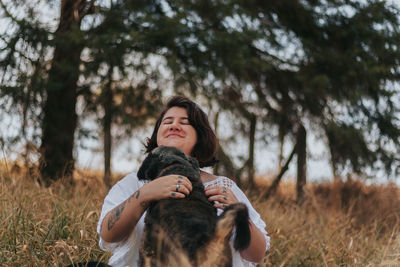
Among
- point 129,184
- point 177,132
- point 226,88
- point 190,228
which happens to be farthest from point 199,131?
point 226,88

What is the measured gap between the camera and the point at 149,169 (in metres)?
2.22

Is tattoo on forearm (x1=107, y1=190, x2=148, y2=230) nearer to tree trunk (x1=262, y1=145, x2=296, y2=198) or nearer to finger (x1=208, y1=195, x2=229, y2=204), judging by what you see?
finger (x1=208, y1=195, x2=229, y2=204)

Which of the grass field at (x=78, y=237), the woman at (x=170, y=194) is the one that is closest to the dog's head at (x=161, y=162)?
the woman at (x=170, y=194)

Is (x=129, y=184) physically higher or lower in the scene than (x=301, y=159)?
higher

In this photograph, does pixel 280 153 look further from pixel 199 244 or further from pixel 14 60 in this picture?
pixel 199 244

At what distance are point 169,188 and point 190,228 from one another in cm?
23

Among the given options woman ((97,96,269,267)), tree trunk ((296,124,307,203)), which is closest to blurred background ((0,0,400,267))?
tree trunk ((296,124,307,203))

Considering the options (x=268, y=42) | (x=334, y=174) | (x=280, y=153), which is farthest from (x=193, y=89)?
(x=334, y=174)

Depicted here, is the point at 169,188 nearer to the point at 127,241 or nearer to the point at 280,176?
the point at 127,241

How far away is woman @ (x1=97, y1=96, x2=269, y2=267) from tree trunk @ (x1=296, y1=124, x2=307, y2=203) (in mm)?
5226

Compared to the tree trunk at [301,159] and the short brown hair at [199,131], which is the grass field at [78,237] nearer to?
the short brown hair at [199,131]

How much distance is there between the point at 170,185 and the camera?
1.96 m

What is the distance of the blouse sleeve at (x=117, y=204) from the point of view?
2311 mm

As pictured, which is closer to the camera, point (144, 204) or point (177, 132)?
point (144, 204)
